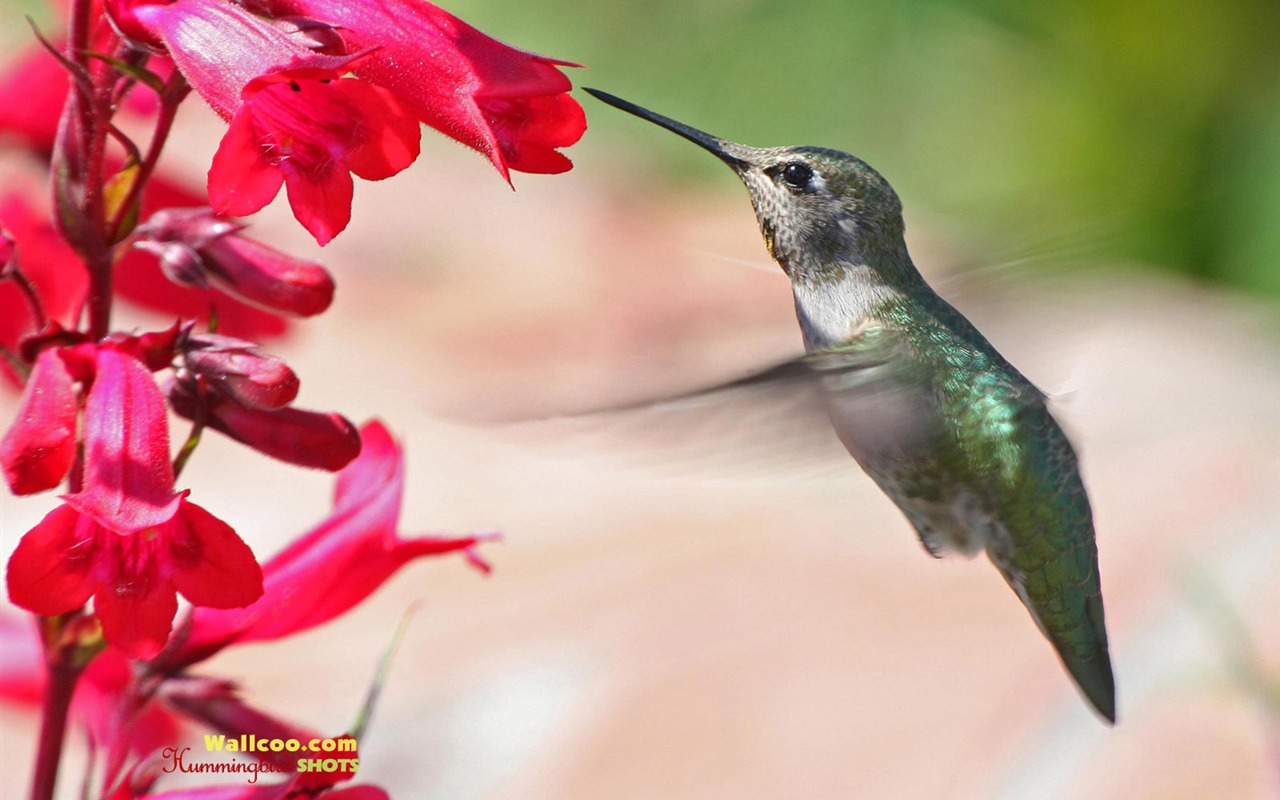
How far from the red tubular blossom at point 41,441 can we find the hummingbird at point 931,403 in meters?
0.69

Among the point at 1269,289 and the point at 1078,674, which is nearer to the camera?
the point at 1078,674

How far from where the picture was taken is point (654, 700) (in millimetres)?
2480

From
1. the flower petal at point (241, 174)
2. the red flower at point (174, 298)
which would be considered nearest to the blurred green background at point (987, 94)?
the red flower at point (174, 298)

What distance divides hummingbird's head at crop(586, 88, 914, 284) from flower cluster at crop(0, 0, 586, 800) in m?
0.46

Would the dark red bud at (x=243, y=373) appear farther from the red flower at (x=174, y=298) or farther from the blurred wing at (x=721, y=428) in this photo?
the red flower at (x=174, y=298)

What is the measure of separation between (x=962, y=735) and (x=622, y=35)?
10.7ft

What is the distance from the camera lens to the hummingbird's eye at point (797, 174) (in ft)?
5.32

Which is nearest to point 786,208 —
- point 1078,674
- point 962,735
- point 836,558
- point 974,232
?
point 1078,674

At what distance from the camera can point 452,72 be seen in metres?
1.18

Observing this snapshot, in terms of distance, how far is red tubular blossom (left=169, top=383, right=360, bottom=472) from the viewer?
1228 millimetres

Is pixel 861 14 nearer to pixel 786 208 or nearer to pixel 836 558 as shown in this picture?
pixel 836 558

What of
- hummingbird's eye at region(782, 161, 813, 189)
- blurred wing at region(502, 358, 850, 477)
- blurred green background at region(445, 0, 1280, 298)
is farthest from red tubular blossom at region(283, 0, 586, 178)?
blurred green background at region(445, 0, 1280, 298)

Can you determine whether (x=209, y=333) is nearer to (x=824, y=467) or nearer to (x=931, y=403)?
(x=824, y=467)

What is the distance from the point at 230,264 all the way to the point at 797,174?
0.63m
